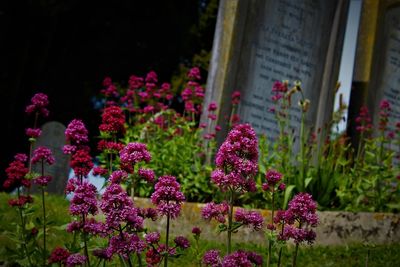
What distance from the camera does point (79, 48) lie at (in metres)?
19.7

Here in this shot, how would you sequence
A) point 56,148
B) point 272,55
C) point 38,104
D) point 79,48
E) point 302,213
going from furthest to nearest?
point 79,48, point 56,148, point 272,55, point 38,104, point 302,213

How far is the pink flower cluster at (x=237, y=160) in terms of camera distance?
8.51 feet

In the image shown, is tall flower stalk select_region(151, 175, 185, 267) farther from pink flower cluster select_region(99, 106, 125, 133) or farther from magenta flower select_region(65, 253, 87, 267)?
pink flower cluster select_region(99, 106, 125, 133)

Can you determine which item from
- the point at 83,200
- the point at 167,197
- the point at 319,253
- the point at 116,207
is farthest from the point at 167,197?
the point at 319,253

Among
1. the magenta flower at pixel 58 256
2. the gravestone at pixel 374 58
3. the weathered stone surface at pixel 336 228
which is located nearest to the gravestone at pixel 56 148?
A: the gravestone at pixel 374 58

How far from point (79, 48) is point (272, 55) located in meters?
12.7

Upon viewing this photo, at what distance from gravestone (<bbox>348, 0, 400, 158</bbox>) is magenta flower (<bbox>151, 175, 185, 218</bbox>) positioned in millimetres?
7323

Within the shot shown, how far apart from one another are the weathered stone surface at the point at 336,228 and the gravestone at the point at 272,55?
5.86ft

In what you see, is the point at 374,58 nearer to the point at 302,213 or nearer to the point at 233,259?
the point at 302,213

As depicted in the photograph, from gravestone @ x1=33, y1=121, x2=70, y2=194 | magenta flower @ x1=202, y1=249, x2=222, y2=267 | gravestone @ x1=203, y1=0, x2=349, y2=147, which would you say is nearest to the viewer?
magenta flower @ x1=202, y1=249, x2=222, y2=267

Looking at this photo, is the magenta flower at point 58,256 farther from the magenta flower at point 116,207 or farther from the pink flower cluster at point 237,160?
the pink flower cluster at point 237,160

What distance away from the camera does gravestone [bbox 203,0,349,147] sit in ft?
24.3

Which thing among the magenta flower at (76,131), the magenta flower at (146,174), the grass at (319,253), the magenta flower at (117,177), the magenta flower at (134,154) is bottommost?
the grass at (319,253)

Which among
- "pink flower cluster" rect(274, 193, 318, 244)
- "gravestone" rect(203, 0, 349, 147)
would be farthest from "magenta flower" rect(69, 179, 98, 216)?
"gravestone" rect(203, 0, 349, 147)
